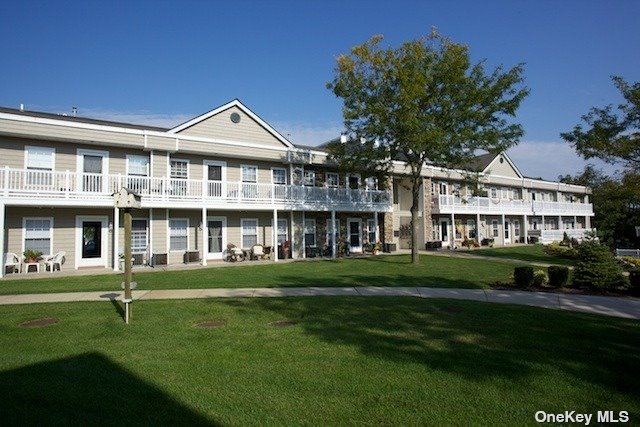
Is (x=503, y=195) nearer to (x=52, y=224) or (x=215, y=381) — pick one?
(x=52, y=224)

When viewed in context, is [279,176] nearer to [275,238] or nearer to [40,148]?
[275,238]

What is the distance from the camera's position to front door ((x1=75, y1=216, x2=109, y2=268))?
17.4 metres

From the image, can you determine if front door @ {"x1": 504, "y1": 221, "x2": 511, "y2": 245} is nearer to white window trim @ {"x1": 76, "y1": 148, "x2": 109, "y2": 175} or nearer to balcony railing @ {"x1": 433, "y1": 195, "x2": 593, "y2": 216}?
balcony railing @ {"x1": 433, "y1": 195, "x2": 593, "y2": 216}

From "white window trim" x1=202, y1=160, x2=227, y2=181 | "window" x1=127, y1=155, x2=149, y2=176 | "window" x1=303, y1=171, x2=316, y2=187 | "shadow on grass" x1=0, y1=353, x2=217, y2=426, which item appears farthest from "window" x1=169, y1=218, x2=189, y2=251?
"shadow on grass" x1=0, y1=353, x2=217, y2=426

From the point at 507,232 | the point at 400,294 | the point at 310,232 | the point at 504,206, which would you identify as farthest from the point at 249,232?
the point at 507,232

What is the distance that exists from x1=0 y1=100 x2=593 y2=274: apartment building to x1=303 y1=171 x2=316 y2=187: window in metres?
0.08

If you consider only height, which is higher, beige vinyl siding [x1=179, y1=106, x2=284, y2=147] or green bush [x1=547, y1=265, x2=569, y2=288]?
beige vinyl siding [x1=179, y1=106, x2=284, y2=147]

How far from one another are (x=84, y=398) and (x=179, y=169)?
16640mm

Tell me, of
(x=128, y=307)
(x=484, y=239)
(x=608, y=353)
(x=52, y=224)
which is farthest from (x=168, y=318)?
(x=484, y=239)

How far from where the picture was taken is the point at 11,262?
51.4 feet

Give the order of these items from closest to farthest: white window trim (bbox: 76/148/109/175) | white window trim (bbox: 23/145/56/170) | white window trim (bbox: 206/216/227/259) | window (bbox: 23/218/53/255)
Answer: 1. white window trim (bbox: 23/145/56/170)
2. window (bbox: 23/218/53/255)
3. white window trim (bbox: 76/148/109/175)
4. white window trim (bbox: 206/216/227/259)

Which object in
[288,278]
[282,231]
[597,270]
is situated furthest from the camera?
[282,231]

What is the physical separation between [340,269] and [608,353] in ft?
38.9

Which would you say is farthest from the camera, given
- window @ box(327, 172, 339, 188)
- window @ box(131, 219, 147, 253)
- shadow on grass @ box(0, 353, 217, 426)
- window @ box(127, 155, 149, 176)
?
window @ box(327, 172, 339, 188)
